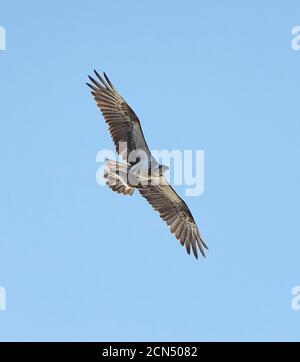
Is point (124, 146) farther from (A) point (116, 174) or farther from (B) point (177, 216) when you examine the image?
(B) point (177, 216)

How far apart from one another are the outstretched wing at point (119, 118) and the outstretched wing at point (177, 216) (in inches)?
68.3

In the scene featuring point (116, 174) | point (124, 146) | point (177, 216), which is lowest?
point (177, 216)

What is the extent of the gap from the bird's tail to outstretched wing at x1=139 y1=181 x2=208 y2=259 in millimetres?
1303

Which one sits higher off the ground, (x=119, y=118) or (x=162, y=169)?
(x=119, y=118)

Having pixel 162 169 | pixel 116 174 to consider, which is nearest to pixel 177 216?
pixel 162 169

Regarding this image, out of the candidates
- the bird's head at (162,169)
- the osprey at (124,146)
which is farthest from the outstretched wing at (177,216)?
the bird's head at (162,169)

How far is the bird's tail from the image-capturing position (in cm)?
2027

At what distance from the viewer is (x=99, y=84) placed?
2052 centimetres

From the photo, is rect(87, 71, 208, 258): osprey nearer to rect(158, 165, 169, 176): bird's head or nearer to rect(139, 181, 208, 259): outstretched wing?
rect(158, 165, 169, 176): bird's head

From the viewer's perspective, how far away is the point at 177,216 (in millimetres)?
22281

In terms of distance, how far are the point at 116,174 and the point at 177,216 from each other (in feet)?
8.63

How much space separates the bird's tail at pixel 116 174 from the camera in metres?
20.3
